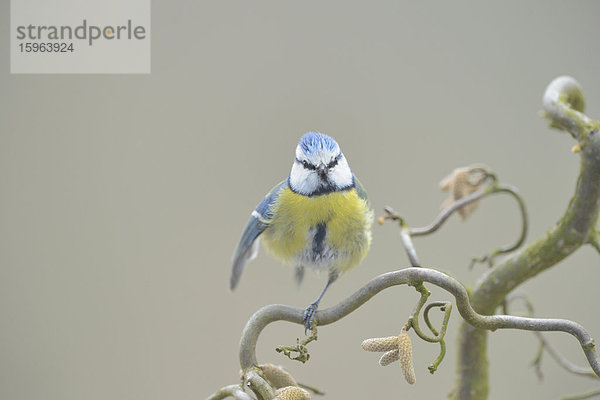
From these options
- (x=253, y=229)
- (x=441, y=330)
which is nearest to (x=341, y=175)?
(x=253, y=229)

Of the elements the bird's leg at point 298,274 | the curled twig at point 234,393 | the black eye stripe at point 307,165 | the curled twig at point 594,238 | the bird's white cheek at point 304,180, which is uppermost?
the black eye stripe at point 307,165

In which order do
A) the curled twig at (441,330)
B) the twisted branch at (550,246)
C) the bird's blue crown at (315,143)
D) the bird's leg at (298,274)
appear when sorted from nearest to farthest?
the curled twig at (441,330), the twisted branch at (550,246), the bird's blue crown at (315,143), the bird's leg at (298,274)

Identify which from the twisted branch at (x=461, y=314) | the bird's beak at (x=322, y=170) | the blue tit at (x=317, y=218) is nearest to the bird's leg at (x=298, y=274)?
the blue tit at (x=317, y=218)

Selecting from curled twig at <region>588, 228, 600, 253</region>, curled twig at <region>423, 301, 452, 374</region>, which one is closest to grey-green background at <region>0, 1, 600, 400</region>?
curled twig at <region>588, 228, 600, 253</region>

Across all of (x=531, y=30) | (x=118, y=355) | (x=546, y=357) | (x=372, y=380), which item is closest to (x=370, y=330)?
(x=372, y=380)

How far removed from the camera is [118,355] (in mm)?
1646

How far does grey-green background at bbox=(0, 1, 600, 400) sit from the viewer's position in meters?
1.63

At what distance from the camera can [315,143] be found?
Answer: 87 centimetres

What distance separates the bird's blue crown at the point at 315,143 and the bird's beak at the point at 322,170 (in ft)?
0.08

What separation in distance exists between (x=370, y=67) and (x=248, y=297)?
2.25 ft

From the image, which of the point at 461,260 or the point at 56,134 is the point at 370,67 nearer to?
the point at 461,260

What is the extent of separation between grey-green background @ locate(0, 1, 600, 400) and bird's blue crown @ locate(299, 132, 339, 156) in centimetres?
70

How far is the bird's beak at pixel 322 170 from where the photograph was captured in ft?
2.90

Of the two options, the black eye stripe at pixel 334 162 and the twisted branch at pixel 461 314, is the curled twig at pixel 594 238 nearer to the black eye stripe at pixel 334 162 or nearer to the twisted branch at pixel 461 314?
the twisted branch at pixel 461 314
